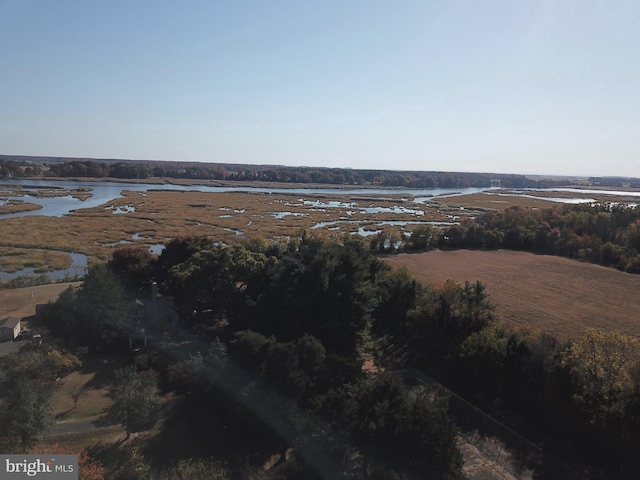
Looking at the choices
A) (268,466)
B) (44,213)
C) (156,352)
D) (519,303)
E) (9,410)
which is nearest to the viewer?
(9,410)

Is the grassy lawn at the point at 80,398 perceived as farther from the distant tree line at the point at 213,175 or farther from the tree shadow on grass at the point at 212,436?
the distant tree line at the point at 213,175

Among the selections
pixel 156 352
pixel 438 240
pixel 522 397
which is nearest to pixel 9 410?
pixel 156 352

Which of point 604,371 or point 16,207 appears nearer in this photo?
point 604,371

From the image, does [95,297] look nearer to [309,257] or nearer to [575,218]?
[309,257]

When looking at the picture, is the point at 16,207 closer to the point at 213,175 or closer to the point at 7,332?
the point at 7,332

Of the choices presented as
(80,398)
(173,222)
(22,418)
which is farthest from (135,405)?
(173,222)

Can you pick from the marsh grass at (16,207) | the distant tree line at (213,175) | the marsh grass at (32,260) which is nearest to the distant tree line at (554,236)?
the marsh grass at (32,260)
